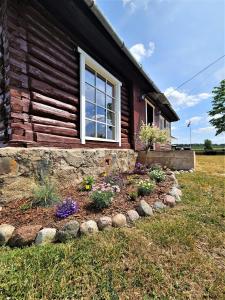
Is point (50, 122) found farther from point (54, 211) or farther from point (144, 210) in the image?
point (144, 210)

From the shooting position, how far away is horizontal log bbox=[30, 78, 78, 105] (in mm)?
3576

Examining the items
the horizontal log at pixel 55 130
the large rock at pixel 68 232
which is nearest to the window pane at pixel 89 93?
the horizontal log at pixel 55 130

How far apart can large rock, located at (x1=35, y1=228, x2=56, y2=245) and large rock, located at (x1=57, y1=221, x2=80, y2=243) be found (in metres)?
0.07

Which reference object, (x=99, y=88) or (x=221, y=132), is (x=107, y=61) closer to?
(x=99, y=88)

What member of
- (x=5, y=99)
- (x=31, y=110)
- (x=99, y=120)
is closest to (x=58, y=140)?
(x=31, y=110)

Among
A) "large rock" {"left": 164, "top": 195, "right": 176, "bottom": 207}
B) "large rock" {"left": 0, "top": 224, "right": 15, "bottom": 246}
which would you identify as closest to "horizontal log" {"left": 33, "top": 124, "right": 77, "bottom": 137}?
"large rock" {"left": 0, "top": 224, "right": 15, "bottom": 246}

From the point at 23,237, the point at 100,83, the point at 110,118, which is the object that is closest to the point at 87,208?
the point at 23,237

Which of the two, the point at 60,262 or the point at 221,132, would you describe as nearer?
the point at 60,262

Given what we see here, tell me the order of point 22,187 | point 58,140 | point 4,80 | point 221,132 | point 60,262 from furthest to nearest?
point 221,132, point 58,140, point 4,80, point 22,187, point 60,262

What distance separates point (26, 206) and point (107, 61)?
14.7ft

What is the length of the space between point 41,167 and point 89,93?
257 centimetres

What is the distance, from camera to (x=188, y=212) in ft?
10.7

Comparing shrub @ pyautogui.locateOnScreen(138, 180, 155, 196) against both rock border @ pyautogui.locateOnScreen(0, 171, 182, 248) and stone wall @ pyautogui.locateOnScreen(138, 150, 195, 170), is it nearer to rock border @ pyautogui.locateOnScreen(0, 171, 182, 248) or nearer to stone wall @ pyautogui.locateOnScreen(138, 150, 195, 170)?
rock border @ pyautogui.locateOnScreen(0, 171, 182, 248)

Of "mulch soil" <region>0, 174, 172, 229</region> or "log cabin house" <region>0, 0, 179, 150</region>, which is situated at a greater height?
"log cabin house" <region>0, 0, 179, 150</region>
